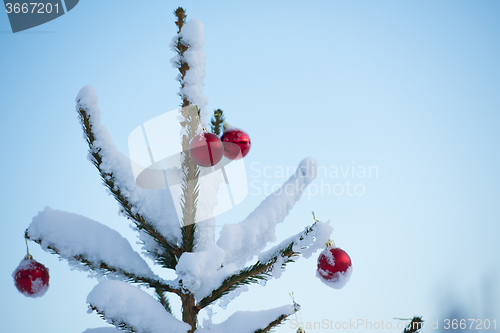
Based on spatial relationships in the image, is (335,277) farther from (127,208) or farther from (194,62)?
(194,62)

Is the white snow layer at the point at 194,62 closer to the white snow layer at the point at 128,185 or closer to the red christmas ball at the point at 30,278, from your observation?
the white snow layer at the point at 128,185

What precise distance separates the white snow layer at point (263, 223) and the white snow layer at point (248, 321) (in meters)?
0.31

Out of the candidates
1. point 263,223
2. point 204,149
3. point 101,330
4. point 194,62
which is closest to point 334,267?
point 263,223

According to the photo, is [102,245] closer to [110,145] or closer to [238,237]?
[110,145]

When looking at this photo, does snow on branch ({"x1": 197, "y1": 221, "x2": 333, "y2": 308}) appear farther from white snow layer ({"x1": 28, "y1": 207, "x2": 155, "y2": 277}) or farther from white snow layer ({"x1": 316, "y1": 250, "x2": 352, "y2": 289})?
white snow layer ({"x1": 28, "y1": 207, "x2": 155, "y2": 277})

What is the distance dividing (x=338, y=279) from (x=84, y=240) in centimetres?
137

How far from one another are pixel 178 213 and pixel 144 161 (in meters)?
0.39

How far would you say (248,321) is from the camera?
70.9 inches

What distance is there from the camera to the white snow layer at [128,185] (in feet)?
4.86

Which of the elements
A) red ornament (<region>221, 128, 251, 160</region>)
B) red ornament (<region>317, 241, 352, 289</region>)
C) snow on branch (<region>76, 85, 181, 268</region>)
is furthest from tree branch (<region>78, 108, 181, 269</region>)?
red ornament (<region>317, 241, 352, 289</region>)

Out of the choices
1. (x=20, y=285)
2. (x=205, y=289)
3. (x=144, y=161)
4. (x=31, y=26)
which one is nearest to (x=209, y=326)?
(x=205, y=289)

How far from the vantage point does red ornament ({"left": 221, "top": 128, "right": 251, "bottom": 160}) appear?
2.18 metres

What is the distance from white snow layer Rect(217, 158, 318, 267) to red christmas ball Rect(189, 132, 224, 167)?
64 centimetres

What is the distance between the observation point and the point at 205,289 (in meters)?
1.65
